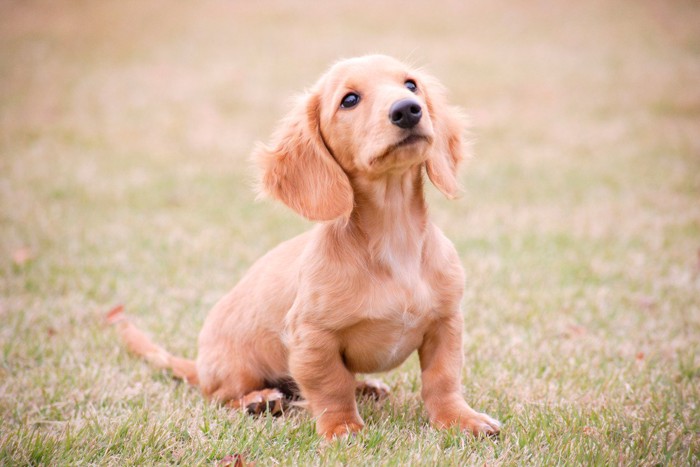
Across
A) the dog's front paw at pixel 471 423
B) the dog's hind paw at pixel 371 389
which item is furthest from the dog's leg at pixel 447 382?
the dog's hind paw at pixel 371 389

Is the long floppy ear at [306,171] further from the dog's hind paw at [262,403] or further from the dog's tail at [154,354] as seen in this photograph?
the dog's tail at [154,354]

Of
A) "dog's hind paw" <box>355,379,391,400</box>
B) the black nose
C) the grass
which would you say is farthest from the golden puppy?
"dog's hind paw" <box>355,379,391,400</box>

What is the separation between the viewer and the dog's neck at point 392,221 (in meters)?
2.48

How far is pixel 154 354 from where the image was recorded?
325cm

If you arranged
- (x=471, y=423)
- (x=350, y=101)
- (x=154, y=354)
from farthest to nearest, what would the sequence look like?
(x=154, y=354) < (x=350, y=101) < (x=471, y=423)

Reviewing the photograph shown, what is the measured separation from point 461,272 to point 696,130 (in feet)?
24.8

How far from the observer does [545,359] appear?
332 centimetres

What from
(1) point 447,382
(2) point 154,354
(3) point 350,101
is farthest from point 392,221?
(2) point 154,354

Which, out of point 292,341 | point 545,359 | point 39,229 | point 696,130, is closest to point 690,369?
point 545,359

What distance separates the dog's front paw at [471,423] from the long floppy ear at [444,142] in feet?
2.64

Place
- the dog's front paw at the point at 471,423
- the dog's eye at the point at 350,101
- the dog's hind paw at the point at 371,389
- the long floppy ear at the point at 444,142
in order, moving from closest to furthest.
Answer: the dog's front paw at the point at 471,423 → the dog's eye at the point at 350,101 → the long floppy ear at the point at 444,142 → the dog's hind paw at the point at 371,389

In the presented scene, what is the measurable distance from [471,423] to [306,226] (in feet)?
12.1

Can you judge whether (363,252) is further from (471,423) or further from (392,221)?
(471,423)

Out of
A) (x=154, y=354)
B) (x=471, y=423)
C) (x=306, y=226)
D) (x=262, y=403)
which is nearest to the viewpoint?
(x=471, y=423)
